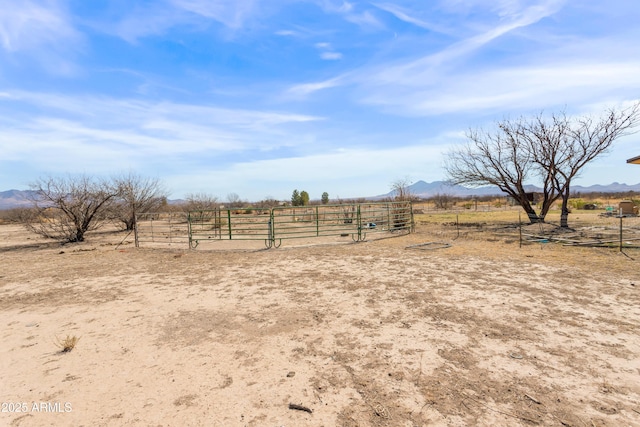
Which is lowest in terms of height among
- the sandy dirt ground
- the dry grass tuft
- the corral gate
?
the sandy dirt ground

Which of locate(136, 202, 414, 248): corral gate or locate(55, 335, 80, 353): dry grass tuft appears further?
locate(136, 202, 414, 248): corral gate

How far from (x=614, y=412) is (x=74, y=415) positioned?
13.7ft

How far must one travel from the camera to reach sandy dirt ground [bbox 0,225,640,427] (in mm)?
2455

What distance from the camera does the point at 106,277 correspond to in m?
7.26

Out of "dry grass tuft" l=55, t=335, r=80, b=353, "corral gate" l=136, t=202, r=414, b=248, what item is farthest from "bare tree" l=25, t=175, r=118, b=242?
"dry grass tuft" l=55, t=335, r=80, b=353

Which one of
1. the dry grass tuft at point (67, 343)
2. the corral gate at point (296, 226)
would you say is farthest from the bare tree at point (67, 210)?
the dry grass tuft at point (67, 343)

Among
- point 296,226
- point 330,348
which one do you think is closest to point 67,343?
point 330,348

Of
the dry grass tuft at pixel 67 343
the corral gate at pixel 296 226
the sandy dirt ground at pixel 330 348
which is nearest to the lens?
the sandy dirt ground at pixel 330 348

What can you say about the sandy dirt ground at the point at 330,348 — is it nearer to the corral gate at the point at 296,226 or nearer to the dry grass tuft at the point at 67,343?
the dry grass tuft at the point at 67,343

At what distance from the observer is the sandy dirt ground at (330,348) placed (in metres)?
2.46

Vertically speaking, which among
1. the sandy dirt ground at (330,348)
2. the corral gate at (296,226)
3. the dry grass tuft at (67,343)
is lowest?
the sandy dirt ground at (330,348)

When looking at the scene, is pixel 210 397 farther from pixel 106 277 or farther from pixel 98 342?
pixel 106 277

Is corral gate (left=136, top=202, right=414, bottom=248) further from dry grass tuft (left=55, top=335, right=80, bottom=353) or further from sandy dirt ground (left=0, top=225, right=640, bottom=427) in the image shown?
dry grass tuft (left=55, top=335, right=80, bottom=353)

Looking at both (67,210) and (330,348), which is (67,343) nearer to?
(330,348)
